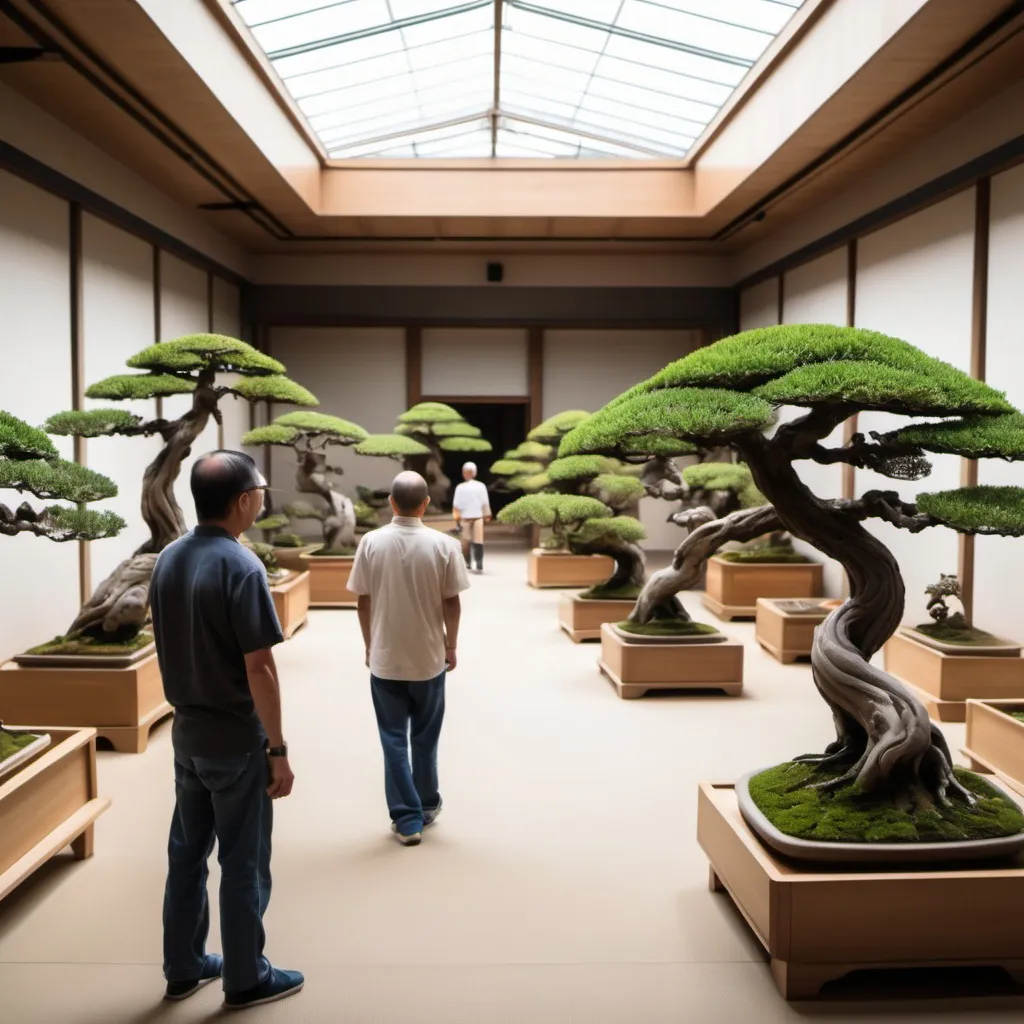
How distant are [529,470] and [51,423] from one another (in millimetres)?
5702

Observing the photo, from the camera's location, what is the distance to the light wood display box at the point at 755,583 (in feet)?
24.4

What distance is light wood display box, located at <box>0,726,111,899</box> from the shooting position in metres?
2.53

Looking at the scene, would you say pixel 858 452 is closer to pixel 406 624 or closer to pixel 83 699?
pixel 406 624

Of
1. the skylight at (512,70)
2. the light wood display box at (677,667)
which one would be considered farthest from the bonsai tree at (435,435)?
the light wood display box at (677,667)

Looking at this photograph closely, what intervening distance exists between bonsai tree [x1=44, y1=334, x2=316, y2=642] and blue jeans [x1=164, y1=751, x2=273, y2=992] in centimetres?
251

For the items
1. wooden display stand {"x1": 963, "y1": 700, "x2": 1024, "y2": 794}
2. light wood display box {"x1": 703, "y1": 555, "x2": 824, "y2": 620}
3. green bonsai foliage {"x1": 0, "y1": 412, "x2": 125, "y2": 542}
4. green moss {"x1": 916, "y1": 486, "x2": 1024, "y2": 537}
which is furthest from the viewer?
light wood display box {"x1": 703, "y1": 555, "x2": 824, "y2": 620}

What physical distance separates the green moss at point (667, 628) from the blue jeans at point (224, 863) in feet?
10.8

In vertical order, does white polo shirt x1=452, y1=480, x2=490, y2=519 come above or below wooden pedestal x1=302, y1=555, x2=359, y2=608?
above

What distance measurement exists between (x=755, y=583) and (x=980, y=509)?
481 centimetres

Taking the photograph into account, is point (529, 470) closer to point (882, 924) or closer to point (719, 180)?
point (719, 180)

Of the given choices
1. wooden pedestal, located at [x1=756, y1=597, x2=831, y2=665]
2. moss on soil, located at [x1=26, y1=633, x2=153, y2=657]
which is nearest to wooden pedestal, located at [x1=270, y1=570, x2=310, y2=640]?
moss on soil, located at [x1=26, y1=633, x2=153, y2=657]

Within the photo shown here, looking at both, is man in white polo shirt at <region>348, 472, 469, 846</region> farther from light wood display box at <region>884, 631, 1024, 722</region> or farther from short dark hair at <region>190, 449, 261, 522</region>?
light wood display box at <region>884, 631, 1024, 722</region>

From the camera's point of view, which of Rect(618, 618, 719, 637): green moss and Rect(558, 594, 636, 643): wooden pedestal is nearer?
Rect(618, 618, 719, 637): green moss

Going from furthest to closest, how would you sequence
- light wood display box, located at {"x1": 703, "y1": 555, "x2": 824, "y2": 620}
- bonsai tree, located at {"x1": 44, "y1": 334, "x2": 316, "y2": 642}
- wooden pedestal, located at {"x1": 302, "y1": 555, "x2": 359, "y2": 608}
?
wooden pedestal, located at {"x1": 302, "y1": 555, "x2": 359, "y2": 608}
light wood display box, located at {"x1": 703, "y1": 555, "x2": 824, "y2": 620}
bonsai tree, located at {"x1": 44, "y1": 334, "x2": 316, "y2": 642}
